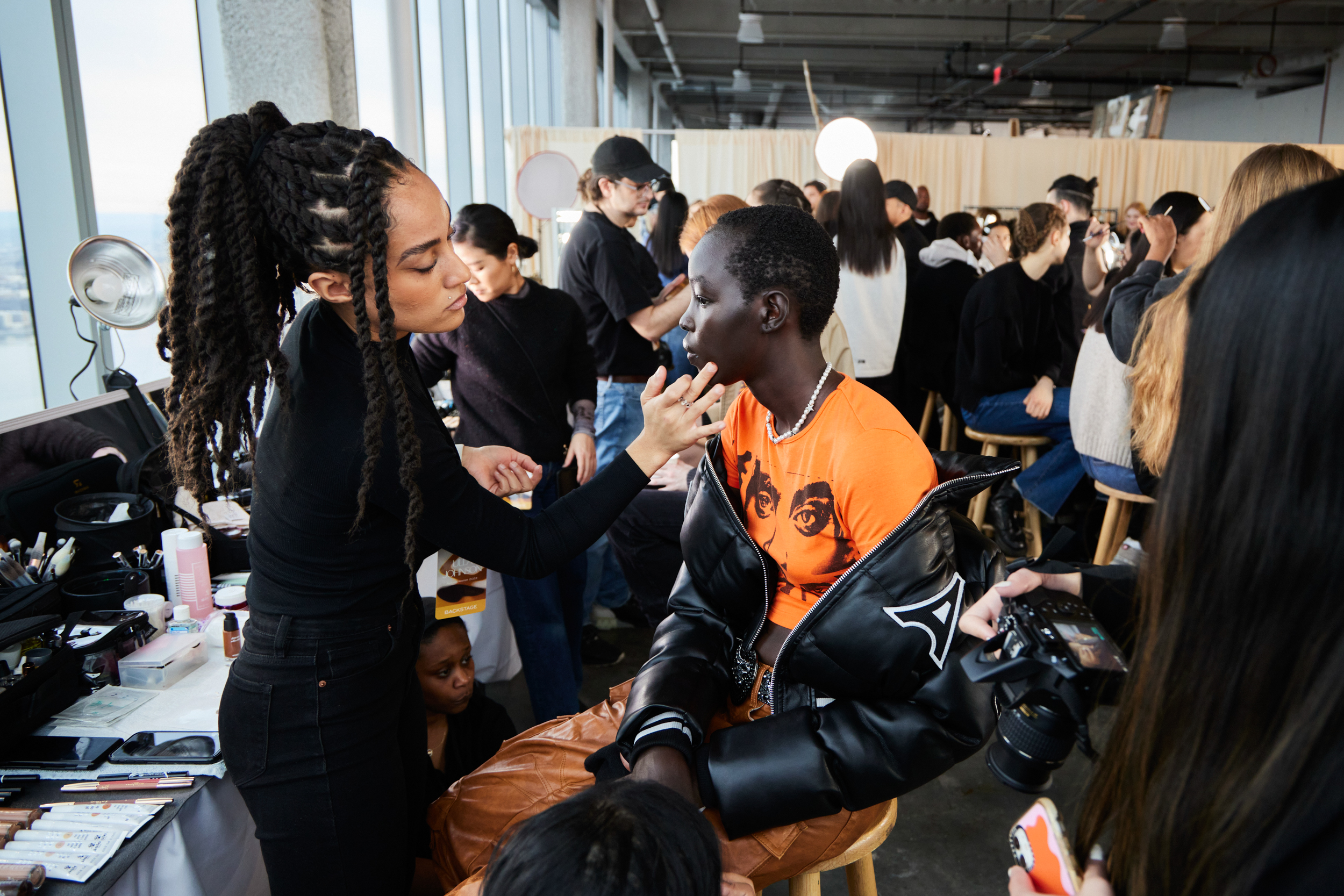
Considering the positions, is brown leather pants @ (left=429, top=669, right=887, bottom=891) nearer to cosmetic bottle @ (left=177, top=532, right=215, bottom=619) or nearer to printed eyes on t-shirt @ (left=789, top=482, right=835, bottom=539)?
printed eyes on t-shirt @ (left=789, top=482, right=835, bottom=539)

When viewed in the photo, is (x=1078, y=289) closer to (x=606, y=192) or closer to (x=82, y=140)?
(x=606, y=192)

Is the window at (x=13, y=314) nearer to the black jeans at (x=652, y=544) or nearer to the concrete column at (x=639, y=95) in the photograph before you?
the black jeans at (x=652, y=544)

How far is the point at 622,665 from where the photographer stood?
3256 millimetres

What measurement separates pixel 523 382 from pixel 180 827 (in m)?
1.47

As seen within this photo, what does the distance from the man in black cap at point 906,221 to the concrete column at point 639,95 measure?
1397 centimetres

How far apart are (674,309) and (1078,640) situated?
235 centimetres

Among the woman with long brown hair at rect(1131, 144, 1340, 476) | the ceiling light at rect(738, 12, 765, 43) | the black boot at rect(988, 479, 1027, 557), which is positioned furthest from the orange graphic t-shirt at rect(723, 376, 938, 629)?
the ceiling light at rect(738, 12, 765, 43)

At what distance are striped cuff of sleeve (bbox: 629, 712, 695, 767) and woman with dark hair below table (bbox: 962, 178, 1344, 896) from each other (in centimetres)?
65

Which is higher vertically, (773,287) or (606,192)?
(606,192)

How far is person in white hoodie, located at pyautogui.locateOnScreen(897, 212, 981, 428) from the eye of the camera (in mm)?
4285

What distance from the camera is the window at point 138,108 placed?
9.91ft

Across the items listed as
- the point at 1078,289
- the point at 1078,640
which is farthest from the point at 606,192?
the point at 1078,289

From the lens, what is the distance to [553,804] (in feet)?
4.22

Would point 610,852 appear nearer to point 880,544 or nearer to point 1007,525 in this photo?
point 880,544
